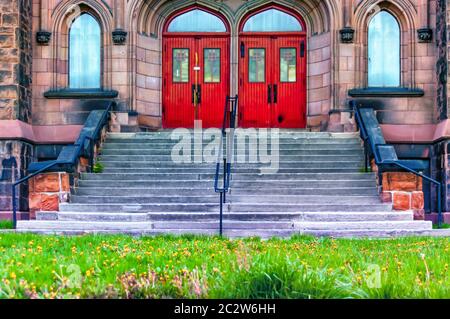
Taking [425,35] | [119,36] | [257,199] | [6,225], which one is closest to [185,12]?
[119,36]

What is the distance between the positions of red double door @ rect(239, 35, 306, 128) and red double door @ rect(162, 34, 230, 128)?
50 centimetres

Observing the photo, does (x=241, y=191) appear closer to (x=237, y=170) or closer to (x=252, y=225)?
(x=237, y=170)

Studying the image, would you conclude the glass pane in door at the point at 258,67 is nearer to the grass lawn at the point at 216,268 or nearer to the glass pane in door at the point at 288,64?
the glass pane in door at the point at 288,64

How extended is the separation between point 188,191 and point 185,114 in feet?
18.9

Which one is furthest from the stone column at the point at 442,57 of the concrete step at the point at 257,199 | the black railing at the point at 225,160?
the black railing at the point at 225,160

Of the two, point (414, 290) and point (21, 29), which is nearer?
point (414, 290)

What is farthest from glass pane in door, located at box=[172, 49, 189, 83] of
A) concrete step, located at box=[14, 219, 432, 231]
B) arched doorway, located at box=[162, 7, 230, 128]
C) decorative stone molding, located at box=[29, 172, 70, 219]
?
concrete step, located at box=[14, 219, 432, 231]

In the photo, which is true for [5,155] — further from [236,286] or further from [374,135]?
[236,286]

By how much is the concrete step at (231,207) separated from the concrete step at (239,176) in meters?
1.30

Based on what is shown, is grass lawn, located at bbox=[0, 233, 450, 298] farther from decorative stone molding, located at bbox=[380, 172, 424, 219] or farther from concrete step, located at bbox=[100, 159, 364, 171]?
concrete step, located at bbox=[100, 159, 364, 171]

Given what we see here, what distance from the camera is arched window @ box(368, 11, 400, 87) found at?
20.3 meters

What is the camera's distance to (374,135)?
1714cm

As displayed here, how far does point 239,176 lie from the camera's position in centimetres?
1647
